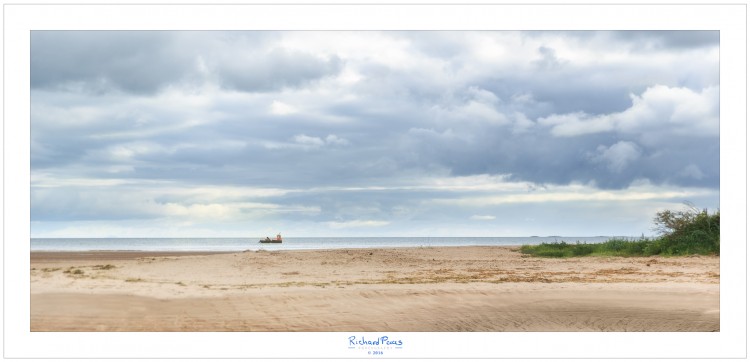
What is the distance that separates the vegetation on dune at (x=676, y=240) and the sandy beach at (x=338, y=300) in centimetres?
292

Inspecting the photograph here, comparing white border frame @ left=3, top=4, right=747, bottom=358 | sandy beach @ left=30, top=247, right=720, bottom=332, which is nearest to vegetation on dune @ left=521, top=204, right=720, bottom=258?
sandy beach @ left=30, top=247, right=720, bottom=332

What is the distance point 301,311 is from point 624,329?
402 centimetres

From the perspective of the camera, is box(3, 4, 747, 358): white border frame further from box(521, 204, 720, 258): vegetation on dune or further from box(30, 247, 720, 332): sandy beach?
box(521, 204, 720, 258): vegetation on dune

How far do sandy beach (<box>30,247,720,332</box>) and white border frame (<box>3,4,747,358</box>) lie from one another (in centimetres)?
41

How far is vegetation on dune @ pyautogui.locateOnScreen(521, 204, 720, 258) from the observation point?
14655mm

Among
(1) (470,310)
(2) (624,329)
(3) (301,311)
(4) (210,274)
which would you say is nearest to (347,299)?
(3) (301,311)
